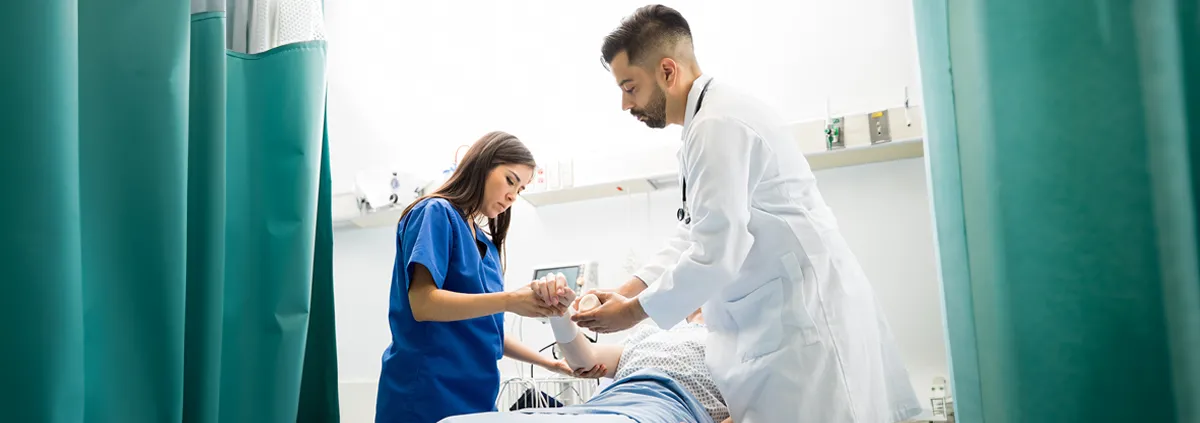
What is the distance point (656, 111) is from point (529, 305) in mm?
594

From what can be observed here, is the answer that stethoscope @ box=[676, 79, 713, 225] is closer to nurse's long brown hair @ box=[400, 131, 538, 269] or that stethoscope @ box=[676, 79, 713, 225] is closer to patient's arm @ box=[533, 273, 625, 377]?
patient's arm @ box=[533, 273, 625, 377]

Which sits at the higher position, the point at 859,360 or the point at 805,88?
the point at 805,88

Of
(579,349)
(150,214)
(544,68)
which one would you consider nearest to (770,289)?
(579,349)

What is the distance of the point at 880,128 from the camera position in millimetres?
3066

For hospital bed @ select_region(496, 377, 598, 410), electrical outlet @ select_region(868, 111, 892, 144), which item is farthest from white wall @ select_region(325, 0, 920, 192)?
hospital bed @ select_region(496, 377, 598, 410)

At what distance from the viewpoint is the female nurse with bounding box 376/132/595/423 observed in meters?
1.75

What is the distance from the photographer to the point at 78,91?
36.0 inches

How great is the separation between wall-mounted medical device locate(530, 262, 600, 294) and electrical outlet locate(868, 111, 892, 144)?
1.36 meters

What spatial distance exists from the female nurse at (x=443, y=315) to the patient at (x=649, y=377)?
224 mm

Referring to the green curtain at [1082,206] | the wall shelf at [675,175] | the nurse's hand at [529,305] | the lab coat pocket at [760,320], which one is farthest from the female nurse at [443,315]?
the wall shelf at [675,175]

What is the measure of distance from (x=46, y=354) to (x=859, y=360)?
144 cm

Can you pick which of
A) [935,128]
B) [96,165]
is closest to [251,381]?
[96,165]

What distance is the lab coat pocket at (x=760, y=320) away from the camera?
65.6 inches

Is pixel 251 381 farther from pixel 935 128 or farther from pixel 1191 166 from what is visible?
pixel 1191 166
